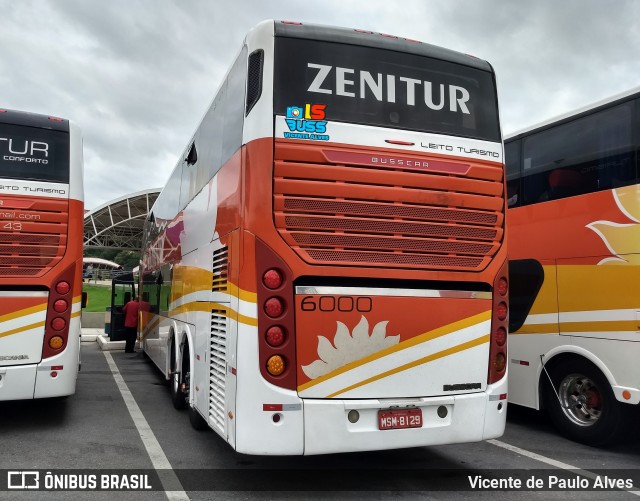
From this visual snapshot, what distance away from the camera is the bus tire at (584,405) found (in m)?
6.27

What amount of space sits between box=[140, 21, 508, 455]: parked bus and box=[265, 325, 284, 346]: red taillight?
0.04ft

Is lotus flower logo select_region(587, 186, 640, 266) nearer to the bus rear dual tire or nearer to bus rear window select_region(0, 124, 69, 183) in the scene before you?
the bus rear dual tire

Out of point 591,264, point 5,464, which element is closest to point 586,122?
point 591,264

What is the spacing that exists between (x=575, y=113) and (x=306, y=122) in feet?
13.4

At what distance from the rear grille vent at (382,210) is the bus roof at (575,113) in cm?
246

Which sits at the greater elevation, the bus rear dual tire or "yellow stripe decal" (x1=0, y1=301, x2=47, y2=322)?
"yellow stripe decal" (x1=0, y1=301, x2=47, y2=322)

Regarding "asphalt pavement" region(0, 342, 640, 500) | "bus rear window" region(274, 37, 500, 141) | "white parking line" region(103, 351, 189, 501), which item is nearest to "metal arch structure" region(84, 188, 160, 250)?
"white parking line" region(103, 351, 189, 501)

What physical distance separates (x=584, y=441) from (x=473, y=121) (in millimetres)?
3998

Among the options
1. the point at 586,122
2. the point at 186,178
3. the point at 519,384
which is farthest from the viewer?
the point at 186,178

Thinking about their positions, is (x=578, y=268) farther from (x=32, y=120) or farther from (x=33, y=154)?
(x=32, y=120)

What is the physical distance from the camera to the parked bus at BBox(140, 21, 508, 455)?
174 inches

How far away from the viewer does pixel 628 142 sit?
6.31 metres

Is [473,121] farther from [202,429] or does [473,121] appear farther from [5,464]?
[5,464]

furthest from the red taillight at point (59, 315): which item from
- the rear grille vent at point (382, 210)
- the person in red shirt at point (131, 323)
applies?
the person in red shirt at point (131, 323)
